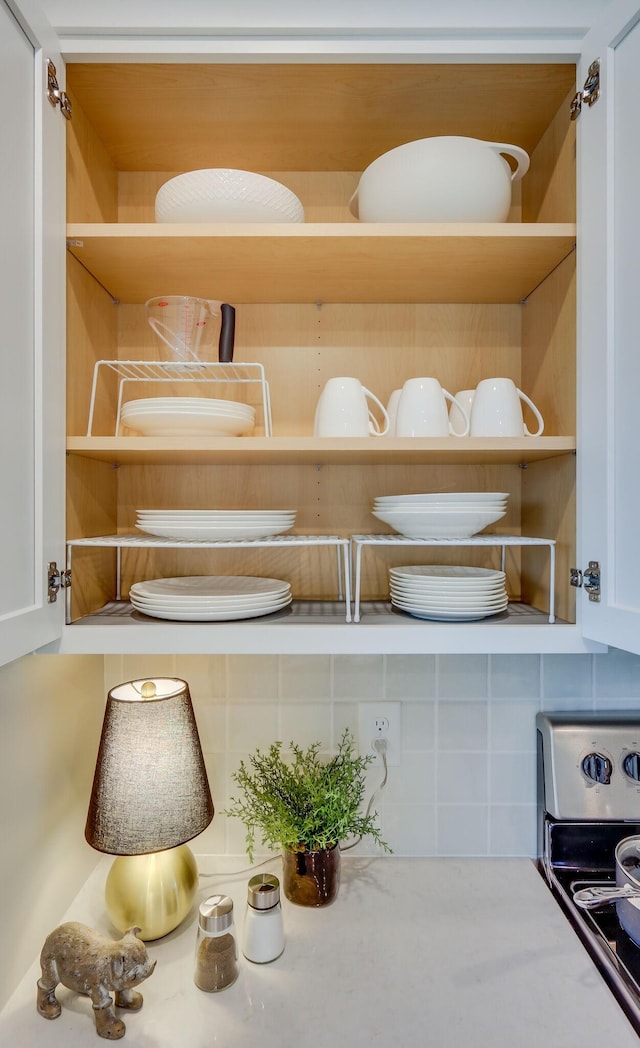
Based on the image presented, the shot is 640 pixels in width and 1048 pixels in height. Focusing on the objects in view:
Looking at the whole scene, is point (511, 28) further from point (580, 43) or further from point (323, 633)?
point (323, 633)

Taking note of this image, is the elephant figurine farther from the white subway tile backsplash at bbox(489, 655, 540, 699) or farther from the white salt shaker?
the white subway tile backsplash at bbox(489, 655, 540, 699)

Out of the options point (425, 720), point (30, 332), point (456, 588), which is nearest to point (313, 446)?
point (456, 588)

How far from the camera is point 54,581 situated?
81 cm

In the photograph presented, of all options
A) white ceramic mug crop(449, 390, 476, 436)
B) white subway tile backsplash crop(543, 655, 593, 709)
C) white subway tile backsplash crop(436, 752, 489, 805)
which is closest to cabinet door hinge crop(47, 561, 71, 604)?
white ceramic mug crop(449, 390, 476, 436)

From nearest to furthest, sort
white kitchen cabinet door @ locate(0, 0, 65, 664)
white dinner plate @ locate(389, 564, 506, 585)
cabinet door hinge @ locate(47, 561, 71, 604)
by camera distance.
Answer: white kitchen cabinet door @ locate(0, 0, 65, 664), cabinet door hinge @ locate(47, 561, 71, 604), white dinner plate @ locate(389, 564, 506, 585)

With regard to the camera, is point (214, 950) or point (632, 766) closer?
point (214, 950)

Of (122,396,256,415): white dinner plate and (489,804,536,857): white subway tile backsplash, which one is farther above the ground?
(122,396,256,415): white dinner plate

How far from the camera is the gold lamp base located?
89 centimetres

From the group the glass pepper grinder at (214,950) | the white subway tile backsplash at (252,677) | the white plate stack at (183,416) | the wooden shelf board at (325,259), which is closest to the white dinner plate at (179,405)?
the white plate stack at (183,416)

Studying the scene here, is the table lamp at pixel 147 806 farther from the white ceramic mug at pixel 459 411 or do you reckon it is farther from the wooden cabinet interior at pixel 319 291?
the white ceramic mug at pixel 459 411

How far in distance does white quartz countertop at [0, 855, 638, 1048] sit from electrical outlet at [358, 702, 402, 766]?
0.23 meters

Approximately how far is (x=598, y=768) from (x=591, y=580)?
46 cm

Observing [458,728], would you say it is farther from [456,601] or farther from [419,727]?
[456,601]

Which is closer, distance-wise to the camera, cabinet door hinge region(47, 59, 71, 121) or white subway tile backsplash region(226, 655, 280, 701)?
cabinet door hinge region(47, 59, 71, 121)
